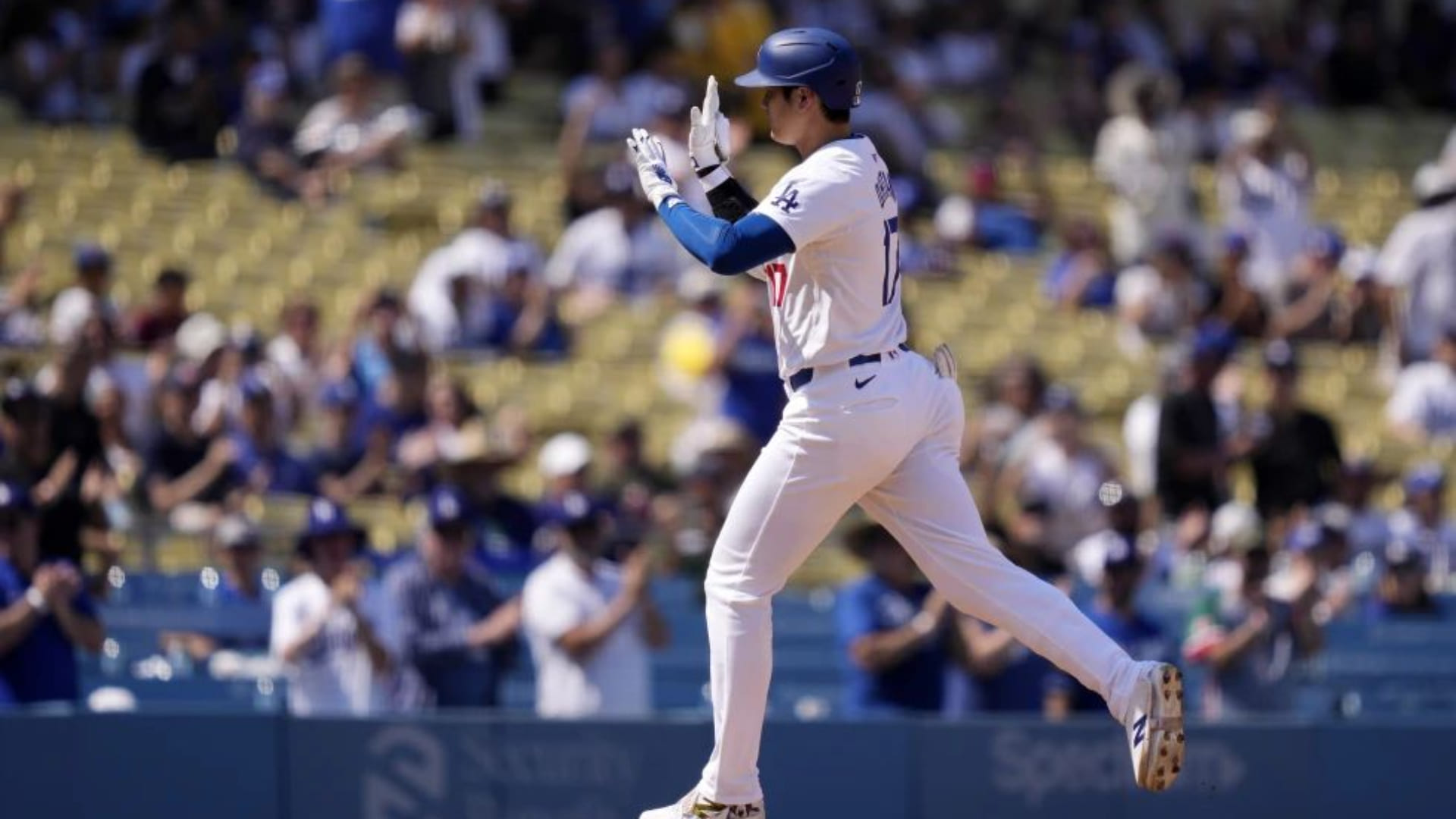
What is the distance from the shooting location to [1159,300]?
51.1 ft

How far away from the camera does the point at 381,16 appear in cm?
1573

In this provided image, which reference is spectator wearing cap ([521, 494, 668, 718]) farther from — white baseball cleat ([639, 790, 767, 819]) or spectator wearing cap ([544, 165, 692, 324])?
spectator wearing cap ([544, 165, 692, 324])

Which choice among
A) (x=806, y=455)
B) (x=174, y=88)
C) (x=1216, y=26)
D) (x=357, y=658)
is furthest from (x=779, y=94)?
(x=1216, y=26)

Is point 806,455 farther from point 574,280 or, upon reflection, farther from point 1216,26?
point 1216,26

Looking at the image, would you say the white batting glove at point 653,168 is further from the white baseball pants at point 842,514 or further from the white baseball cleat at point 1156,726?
the white baseball cleat at point 1156,726

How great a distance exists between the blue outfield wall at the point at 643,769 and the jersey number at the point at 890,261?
2406mm

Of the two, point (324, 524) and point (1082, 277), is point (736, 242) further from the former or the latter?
point (1082, 277)

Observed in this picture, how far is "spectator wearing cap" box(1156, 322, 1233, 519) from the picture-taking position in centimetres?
1298

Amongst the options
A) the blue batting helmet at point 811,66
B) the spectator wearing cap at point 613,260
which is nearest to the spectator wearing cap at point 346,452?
the spectator wearing cap at point 613,260

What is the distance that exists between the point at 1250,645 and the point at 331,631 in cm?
373

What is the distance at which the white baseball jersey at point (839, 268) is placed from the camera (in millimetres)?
6824

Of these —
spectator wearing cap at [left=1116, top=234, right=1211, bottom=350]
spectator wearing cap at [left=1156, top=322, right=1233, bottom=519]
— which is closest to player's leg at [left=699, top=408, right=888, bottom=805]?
spectator wearing cap at [left=1156, top=322, right=1233, bottom=519]

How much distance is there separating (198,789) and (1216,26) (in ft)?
43.9

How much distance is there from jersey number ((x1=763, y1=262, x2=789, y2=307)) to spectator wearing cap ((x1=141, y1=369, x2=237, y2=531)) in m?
5.01
